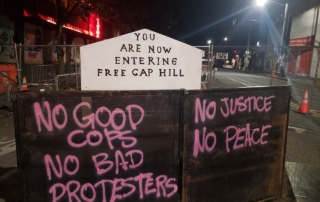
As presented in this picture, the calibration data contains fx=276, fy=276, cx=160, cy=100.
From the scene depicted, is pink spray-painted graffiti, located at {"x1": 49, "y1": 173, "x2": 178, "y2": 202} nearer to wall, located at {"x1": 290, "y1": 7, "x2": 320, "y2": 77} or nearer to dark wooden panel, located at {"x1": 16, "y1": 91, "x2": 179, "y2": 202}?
dark wooden panel, located at {"x1": 16, "y1": 91, "x2": 179, "y2": 202}

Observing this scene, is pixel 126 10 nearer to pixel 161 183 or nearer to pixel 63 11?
pixel 63 11

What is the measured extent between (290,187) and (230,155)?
1.51m

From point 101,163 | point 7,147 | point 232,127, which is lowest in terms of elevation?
point 7,147

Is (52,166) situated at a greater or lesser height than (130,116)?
lesser

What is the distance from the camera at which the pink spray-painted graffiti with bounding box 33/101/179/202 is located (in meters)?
2.46

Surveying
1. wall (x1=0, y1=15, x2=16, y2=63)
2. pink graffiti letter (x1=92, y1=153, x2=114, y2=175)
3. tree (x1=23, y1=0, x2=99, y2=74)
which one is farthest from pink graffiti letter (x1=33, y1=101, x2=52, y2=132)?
tree (x1=23, y1=0, x2=99, y2=74)

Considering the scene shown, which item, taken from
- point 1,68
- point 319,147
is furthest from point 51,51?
point 319,147

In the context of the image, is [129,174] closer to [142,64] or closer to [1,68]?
[142,64]

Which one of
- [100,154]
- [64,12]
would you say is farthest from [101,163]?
[64,12]

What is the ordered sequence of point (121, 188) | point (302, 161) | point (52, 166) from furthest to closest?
point (302, 161) < point (121, 188) < point (52, 166)

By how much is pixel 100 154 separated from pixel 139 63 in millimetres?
1042

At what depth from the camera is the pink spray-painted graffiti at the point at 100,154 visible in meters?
2.46

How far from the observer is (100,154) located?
2586 millimetres

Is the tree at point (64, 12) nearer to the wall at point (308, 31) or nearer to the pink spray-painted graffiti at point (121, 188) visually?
the pink spray-painted graffiti at point (121, 188)
